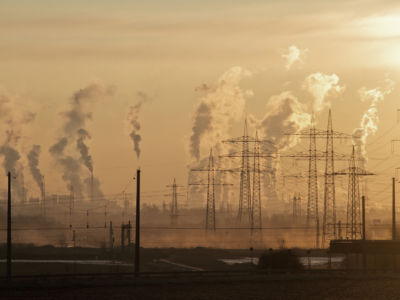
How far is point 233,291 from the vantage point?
59.7m

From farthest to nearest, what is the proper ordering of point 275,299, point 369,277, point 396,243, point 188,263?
1. point 188,263
2. point 396,243
3. point 369,277
4. point 275,299

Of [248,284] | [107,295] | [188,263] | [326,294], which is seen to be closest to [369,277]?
[248,284]

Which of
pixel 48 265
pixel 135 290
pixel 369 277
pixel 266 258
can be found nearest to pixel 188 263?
pixel 48 265

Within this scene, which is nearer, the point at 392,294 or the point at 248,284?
the point at 392,294

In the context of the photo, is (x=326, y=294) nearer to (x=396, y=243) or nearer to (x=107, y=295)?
(x=107, y=295)

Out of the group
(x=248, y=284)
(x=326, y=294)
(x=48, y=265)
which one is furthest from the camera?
(x=48, y=265)

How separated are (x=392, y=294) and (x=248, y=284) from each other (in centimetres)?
1220

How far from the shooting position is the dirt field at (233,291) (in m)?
55.1

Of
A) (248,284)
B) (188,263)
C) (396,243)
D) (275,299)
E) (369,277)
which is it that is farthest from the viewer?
(188,263)

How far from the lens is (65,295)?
5541cm

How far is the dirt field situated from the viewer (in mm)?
55125

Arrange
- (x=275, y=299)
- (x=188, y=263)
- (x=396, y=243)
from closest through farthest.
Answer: (x=275, y=299)
(x=396, y=243)
(x=188, y=263)

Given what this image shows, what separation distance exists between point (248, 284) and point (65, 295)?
16359 mm

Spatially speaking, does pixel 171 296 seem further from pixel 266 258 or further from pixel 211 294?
pixel 266 258
